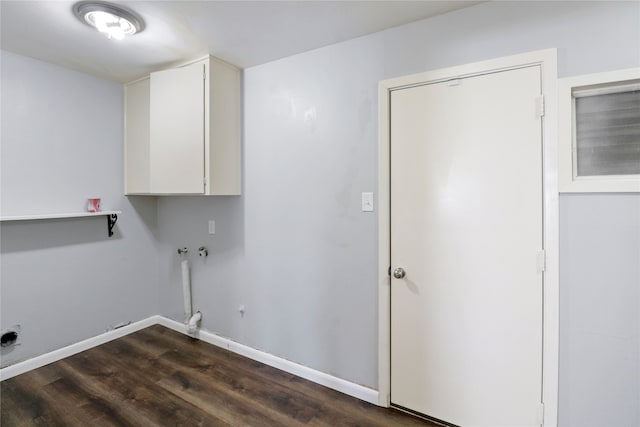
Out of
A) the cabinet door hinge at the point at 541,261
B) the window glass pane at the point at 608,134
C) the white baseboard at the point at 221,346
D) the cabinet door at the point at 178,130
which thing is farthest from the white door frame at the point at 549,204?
the cabinet door at the point at 178,130

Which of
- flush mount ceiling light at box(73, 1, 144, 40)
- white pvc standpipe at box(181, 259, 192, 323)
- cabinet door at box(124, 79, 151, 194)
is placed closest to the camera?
flush mount ceiling light at box(73, 1, 144, 40)

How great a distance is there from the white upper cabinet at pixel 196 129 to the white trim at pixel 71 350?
59.0 inches

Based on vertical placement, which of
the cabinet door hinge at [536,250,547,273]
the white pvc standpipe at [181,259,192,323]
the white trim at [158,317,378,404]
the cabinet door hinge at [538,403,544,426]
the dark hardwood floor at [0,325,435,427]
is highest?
the cabinet door hinge at [536,250,547,273]

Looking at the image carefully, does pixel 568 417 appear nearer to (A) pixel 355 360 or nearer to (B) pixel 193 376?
(A) pixel 355 360

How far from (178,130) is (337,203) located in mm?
1399

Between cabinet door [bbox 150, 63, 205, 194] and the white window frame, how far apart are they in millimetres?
2235

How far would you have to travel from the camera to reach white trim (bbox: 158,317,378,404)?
202cm

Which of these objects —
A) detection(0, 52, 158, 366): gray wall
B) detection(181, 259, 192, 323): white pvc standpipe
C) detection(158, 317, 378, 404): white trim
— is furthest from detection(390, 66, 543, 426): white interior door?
detection(0, 52, 158, 366): gray wall

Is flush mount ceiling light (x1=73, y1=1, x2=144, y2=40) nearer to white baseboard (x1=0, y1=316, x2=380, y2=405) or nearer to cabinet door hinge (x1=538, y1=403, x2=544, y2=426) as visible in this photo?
white baseboard (x1=0, y1=316, x2=380, y2=405)

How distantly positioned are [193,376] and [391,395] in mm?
1467

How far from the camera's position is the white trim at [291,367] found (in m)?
2.02

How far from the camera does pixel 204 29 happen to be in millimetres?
1906

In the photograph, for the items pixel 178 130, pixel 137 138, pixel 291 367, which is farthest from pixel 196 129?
pixel 291 367

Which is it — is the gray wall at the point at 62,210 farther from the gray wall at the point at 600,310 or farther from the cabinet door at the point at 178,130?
the gray wall at the point at 600,310
